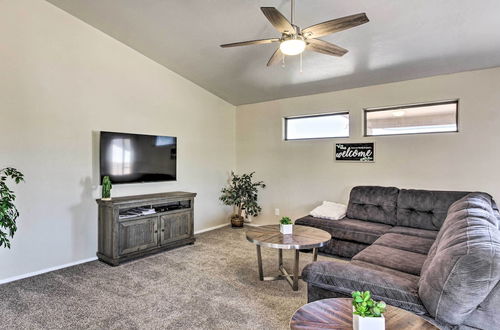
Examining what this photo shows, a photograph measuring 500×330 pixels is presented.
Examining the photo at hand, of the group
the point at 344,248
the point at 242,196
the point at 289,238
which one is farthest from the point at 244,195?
the point at 289,238

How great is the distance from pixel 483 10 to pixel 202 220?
4828mm

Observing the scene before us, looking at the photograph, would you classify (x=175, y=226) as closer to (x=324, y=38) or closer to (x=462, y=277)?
(x=324, y=38)

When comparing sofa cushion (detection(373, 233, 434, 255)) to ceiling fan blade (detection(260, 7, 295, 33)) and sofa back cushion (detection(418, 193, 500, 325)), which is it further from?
ceiling fan blade (detection(260, 7, 295, 33))

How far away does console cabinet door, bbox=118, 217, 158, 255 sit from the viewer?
12.2 feet

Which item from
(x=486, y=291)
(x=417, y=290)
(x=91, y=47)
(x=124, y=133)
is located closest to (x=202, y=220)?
(x=124, y=133)

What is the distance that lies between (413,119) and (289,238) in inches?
108

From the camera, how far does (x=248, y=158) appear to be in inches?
237

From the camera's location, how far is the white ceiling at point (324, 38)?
282cm

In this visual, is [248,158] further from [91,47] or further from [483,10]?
[483,10]

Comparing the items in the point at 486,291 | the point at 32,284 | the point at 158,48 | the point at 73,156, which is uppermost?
the point at 158,48

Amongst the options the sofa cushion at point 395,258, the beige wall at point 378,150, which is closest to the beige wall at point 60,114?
the beige wall at point 378,150

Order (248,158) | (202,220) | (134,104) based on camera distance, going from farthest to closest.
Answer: (248,158)
(202,220)
(134,104)

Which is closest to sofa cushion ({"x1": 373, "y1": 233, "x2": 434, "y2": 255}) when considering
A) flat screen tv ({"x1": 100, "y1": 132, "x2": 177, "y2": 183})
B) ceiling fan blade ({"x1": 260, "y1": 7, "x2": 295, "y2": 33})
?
ceiling fan blade ({"x1": 260, "y1": 7, "x2": 295, "y2": 33})

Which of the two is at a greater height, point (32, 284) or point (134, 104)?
point (134, 104)
